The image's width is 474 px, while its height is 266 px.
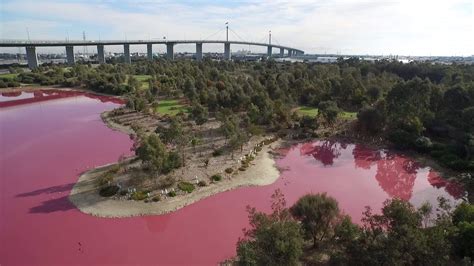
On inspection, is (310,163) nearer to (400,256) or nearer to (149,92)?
(400,256)

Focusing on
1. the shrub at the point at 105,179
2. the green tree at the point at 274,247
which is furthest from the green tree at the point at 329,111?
the green tree at the point at 274,247

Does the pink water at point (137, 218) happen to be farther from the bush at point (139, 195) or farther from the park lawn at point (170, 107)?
the park lawn at point (170, 107)

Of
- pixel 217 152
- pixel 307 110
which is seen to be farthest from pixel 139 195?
pixel 307 110

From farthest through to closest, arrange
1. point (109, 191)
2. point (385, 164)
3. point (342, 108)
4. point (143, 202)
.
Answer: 1. point (342, 108)
2. point (385, 164)
3. point (109, 191)
4. point (143, 202)

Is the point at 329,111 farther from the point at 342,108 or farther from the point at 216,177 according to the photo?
the point at 216,177

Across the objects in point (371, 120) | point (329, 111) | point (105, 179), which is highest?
point (329, 111)

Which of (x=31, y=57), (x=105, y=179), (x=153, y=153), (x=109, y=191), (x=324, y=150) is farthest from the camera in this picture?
(x=31, y=57)
